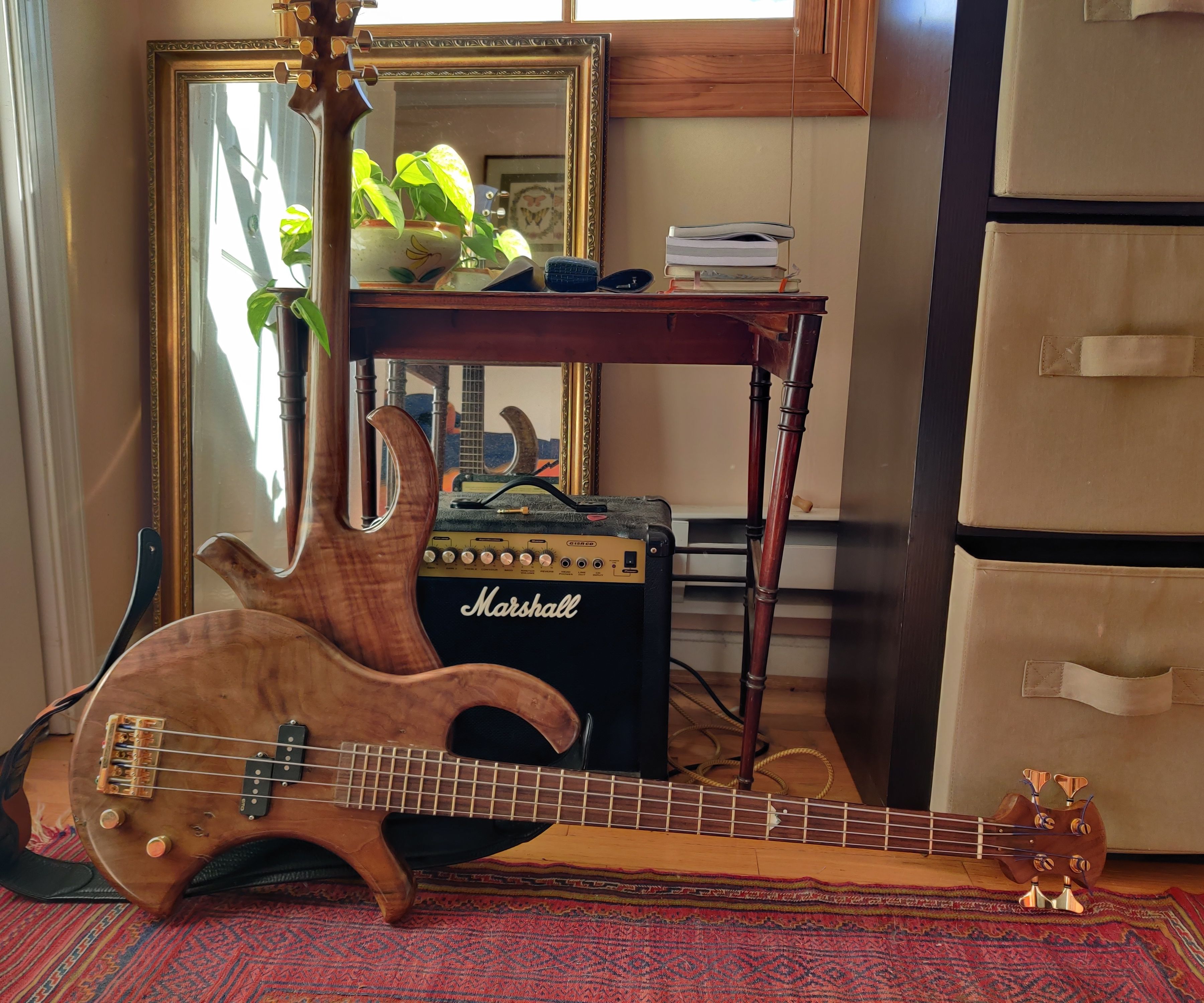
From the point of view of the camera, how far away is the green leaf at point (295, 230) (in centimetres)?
103

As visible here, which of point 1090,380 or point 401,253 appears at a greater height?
point 401,253

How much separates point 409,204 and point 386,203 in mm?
407

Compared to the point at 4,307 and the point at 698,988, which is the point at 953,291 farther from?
the point at 4,307

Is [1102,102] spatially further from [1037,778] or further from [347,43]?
[347,43]

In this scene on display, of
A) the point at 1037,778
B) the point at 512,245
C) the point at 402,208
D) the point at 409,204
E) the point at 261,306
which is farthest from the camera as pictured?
the point at 409,204

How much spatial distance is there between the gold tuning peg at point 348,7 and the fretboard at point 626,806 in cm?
75

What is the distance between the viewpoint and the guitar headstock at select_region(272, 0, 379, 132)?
859 millimetres

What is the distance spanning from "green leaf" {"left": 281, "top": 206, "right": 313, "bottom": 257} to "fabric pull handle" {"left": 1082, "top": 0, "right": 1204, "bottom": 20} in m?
0.88

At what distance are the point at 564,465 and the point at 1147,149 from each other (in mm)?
923

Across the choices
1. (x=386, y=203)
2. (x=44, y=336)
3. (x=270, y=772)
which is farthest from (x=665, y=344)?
(x=44, y=336)

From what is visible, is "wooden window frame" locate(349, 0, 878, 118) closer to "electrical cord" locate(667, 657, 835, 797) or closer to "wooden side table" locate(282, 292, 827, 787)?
"wooden side table" locate(282, 292, 827, 787)

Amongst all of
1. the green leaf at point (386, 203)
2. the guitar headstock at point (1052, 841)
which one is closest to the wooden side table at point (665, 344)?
the green leaf at point (386, 203)

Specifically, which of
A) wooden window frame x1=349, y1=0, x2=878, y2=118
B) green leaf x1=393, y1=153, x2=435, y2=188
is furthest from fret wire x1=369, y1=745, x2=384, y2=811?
wooden window frame x1=349, y1=0, x2=878, y2=118

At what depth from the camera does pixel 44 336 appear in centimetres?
118
